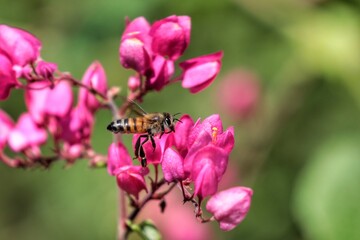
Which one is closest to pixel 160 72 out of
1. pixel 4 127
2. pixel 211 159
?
pixel 211 159

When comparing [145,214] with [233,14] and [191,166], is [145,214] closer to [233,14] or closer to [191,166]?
[233,14]

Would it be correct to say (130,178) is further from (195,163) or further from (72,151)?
(72,151)

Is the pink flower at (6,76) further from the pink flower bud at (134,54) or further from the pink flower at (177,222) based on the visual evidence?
the pink flower at (177,222)

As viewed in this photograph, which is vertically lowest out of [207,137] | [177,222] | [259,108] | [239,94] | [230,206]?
[230,206]

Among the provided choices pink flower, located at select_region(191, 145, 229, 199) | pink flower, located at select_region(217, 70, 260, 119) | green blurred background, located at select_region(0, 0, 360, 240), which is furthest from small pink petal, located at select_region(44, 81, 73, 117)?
pink flower, located at select_region(217, 70, 260, 119)

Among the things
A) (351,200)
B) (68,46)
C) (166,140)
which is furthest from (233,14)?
(166,140)

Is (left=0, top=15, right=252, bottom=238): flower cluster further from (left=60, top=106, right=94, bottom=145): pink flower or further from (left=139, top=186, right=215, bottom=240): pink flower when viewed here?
(left=139, top=186, right=215, bottom=240): pink flower
